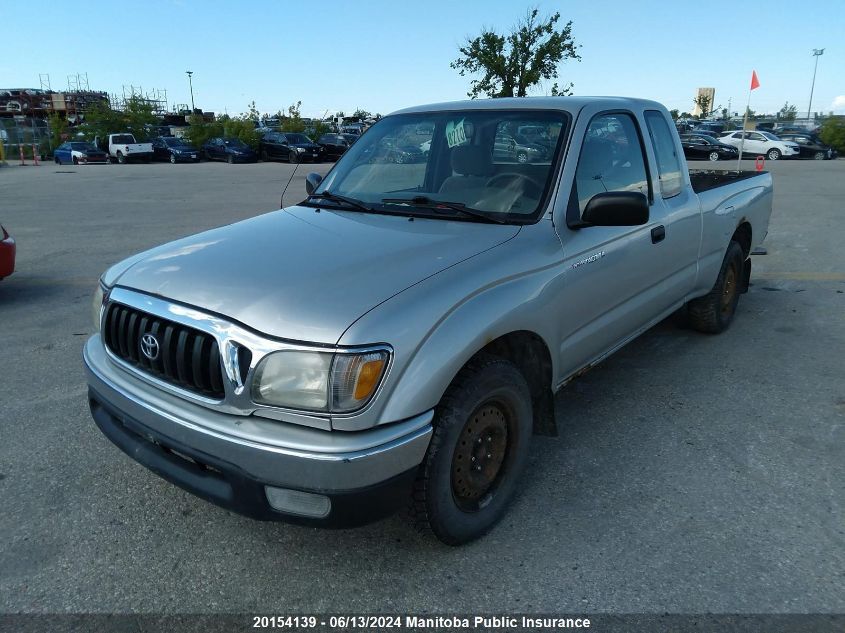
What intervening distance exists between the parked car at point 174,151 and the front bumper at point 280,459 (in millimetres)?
34766

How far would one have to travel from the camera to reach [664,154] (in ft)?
13.7

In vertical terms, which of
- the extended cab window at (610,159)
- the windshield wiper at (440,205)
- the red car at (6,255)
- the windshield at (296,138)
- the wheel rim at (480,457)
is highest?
the windshield at (296,138)

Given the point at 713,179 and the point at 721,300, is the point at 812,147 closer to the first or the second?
the point at 713,179

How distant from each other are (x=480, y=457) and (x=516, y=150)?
161 centimetres

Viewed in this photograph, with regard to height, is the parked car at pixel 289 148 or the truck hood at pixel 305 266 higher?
the parked car at pixel 289 148

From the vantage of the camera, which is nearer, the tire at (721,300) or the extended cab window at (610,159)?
the extended cab window at (610,159)

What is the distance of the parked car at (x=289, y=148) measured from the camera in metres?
30.7

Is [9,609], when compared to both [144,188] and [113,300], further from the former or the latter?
[144,188]

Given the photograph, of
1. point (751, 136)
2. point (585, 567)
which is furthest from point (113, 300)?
point (751, 136)

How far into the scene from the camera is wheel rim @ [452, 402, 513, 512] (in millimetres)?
2553

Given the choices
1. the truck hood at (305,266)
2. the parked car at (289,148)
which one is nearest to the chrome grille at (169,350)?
the truck hood at (305,266)

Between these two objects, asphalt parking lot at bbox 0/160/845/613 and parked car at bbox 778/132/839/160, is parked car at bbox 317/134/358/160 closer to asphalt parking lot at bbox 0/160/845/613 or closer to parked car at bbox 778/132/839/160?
parked car at bbox 778/132/839/160

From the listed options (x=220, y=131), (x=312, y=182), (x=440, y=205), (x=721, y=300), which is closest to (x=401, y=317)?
(x=440, y=205)

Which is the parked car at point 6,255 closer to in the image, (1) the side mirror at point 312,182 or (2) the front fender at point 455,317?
(1) the side mirror at point 312,182
